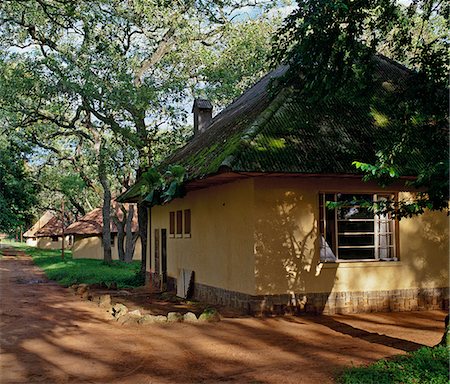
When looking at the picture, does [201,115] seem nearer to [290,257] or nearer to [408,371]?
[290,257]

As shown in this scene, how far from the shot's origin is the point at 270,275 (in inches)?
463

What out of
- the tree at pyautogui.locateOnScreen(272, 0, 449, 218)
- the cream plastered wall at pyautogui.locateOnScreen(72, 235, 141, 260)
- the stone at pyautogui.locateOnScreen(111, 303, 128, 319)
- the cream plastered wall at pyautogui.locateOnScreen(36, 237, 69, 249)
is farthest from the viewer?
the cream plastered wall at pyautogui.locateOnScreen(36, 237, 69, 249)

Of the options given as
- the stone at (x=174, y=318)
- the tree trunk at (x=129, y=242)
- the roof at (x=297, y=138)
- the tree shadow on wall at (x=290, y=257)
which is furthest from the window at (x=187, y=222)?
the tree trunk at (x=129, y=242)

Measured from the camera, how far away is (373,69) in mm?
10367

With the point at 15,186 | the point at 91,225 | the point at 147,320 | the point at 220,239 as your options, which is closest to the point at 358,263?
the point at 220,239

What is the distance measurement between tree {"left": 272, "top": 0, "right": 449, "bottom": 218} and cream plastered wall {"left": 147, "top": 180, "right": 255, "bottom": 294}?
2.94 m

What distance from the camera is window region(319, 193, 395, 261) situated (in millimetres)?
12352

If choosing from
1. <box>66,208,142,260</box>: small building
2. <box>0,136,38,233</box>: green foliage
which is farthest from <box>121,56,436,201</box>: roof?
<box>66,208,142,260</box>: small building

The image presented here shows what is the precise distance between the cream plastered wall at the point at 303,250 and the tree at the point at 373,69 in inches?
70.7

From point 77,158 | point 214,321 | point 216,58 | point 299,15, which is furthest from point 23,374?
point 77,158

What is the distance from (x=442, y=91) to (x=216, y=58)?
698 inches

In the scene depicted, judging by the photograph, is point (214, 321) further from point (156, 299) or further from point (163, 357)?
point (156, 299)

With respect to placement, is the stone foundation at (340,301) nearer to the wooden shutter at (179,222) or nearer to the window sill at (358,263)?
the window sill at (358,263)

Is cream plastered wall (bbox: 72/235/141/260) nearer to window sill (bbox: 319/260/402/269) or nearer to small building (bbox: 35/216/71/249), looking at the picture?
small building (bbox: 35/216/71/249)
